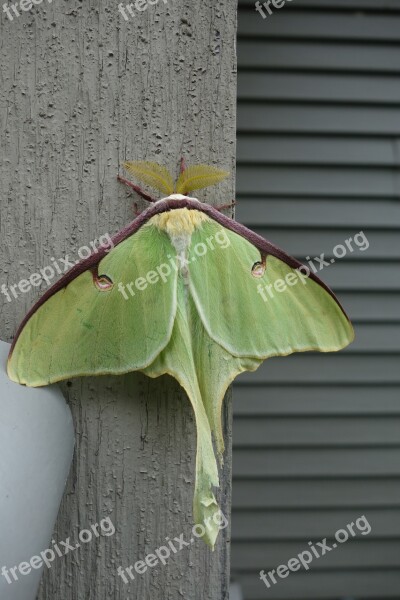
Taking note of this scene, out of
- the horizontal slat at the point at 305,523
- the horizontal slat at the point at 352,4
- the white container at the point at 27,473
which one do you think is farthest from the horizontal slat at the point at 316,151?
the white container at the point at 27,473

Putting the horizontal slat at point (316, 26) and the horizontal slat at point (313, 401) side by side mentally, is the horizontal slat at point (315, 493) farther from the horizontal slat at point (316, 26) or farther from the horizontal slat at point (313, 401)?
the horizontal slat at point (316, 26)

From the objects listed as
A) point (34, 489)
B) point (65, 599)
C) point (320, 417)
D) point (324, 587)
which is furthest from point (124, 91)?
point (324, 587)

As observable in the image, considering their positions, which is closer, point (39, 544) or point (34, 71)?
point (39, 544)

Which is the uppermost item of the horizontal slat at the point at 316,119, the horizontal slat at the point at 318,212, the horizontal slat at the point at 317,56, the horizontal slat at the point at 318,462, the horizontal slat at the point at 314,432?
the horizontal slat at the point at 317,56

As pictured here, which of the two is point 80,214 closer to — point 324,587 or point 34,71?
point 34,71

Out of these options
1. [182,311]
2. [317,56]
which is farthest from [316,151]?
[182,311]

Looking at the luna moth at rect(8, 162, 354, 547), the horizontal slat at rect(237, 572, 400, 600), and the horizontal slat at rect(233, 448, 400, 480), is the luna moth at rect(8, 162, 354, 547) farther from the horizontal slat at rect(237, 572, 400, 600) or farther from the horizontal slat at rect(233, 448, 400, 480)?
the horizontal slat at rect(237, 572, 400, 600)

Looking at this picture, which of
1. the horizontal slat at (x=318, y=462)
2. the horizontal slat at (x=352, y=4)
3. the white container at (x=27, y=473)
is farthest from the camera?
the horizontal slat at (x=318, y=462)
